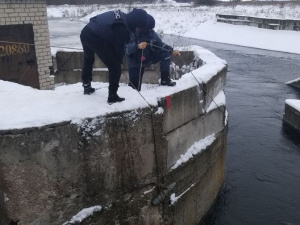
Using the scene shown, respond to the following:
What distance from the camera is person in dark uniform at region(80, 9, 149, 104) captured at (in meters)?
3.96

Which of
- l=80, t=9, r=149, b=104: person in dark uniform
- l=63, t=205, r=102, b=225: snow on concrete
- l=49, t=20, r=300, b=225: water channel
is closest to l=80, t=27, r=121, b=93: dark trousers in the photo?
l=80, t=9, r=149, b=104: person in dark uniform

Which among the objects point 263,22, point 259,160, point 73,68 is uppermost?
point 263,22

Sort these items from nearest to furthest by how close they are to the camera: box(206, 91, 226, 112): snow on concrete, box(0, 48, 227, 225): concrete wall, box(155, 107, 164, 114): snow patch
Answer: box(0, 48, 227, 225): concrete wall → box(155, 107, 164, 114): snow patch → box(206, 91, 226, 112): snow on concrete

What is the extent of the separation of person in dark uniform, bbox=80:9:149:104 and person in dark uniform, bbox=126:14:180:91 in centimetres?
71

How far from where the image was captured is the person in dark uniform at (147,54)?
4965 millimetres

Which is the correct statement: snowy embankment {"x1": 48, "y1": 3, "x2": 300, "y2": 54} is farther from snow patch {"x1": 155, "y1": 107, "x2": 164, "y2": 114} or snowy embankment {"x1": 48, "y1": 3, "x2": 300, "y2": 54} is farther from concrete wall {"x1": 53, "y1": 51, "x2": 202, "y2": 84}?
snow patch {"x1": 155, "y1": 107, "x2": 164, "y2": 114}

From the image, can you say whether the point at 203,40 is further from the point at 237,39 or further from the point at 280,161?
the point at 280,161

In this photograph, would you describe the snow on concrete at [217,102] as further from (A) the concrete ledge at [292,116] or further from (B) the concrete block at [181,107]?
(A) the concrete ledge at [292,116]

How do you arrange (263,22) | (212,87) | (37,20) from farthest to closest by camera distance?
(263,22) → (37,20) → (212,87)

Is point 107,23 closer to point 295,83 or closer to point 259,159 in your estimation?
point 259,159

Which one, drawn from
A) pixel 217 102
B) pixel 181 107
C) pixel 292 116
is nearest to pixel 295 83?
pixel 292 116

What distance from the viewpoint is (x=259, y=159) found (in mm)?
8258

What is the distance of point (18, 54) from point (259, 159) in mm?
5842

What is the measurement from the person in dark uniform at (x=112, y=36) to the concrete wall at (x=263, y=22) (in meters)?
24.1
